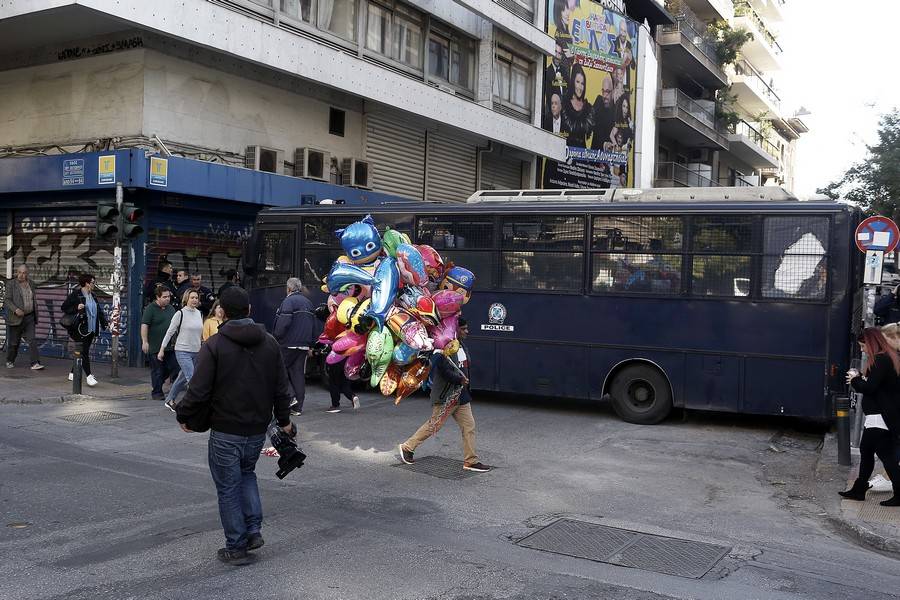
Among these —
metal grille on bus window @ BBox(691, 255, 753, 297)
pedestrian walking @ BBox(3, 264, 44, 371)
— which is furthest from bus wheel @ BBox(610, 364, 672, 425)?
pedestrian walking @ BBox(3, 264, 44, 371)

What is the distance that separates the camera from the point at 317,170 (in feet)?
66.1

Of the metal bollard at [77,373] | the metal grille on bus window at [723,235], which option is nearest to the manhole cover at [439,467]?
the metal grille on bus window at [723,235]

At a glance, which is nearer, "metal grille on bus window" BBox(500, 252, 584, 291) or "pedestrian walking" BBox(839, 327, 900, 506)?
"pedestrian walking" BBox(839, 327, 900, 506)

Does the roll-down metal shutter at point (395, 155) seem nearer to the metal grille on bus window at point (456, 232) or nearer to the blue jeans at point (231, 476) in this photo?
the metal grille on bus window at point (456, 232)

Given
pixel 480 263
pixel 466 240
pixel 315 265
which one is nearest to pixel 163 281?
pixel 315 265

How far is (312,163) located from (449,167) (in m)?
6.07

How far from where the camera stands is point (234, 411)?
217 inches

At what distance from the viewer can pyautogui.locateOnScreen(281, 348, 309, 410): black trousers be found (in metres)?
11.4

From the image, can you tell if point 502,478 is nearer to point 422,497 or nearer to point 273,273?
point 422,497

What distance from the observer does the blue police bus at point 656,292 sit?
11.1 meters

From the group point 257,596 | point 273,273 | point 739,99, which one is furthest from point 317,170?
point 739,99

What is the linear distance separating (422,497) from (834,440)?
6.27 meters

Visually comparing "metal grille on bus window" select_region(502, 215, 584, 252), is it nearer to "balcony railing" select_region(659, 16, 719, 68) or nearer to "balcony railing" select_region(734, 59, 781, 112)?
"balcony railing" select_region(659, 16, 719, 68)

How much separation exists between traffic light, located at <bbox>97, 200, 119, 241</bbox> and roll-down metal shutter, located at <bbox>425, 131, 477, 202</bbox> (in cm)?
1121
